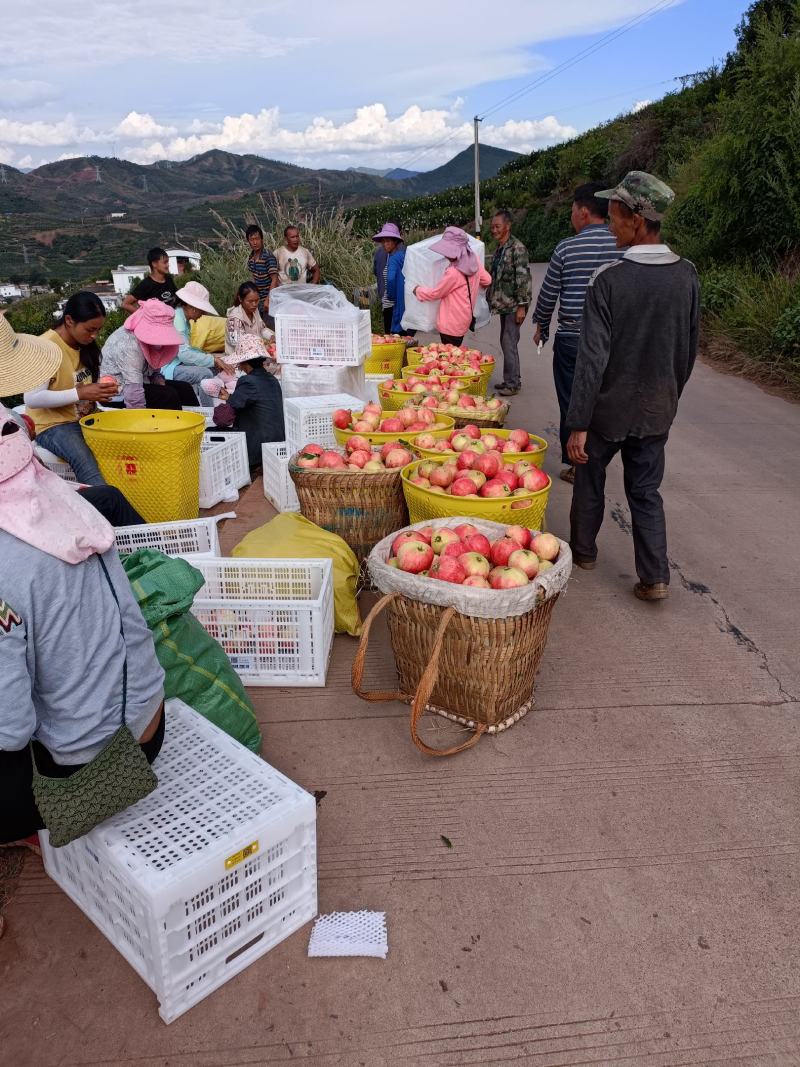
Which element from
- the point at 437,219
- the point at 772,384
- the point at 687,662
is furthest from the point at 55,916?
the point at 437,219

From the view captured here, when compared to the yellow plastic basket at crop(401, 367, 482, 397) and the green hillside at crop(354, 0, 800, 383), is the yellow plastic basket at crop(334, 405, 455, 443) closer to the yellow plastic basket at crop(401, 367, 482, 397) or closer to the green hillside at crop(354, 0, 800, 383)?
the yellow plastic basket at crop(401, 367, 482, 397)

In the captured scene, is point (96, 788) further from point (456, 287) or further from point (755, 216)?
point (755, 216)

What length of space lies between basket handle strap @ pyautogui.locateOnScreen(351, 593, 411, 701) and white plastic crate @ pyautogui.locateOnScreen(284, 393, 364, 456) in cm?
278

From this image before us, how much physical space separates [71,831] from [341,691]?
1743 millimetres

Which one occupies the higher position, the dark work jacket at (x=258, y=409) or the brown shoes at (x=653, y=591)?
the dark work jacket at (x=258, y=409)

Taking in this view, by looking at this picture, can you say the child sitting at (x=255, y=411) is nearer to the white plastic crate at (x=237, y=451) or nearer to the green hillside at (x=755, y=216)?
the white plastic crate at (x=237, y=451)

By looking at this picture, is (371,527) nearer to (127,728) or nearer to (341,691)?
(341,691)

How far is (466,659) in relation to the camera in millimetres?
3088

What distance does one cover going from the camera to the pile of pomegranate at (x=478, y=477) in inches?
154

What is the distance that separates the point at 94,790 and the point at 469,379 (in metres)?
5.38

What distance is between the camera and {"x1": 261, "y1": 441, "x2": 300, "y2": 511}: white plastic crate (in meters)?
5.58

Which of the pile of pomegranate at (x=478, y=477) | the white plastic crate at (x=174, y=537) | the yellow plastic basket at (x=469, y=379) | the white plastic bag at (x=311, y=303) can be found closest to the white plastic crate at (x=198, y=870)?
the white plastic crate at (x=174, y=537)

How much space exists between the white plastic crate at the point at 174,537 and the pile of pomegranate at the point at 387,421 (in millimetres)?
1428

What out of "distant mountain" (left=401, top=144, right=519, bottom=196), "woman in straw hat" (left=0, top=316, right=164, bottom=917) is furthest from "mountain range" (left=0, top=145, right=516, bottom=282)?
"woman in straw hat" (left=0, top=316, right=164, bottom=917)
